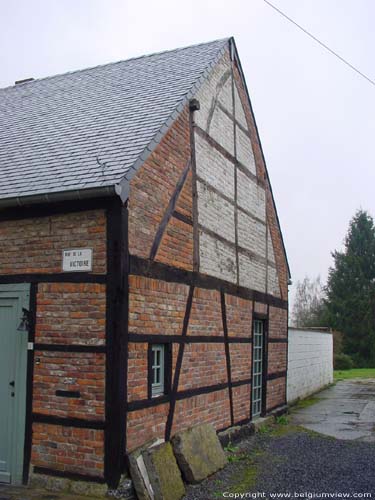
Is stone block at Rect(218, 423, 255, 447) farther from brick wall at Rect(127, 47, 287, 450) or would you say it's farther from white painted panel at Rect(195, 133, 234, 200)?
white painted panel at Rect(195, 133, 234, 200)

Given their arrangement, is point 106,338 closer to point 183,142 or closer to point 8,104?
point 183,142

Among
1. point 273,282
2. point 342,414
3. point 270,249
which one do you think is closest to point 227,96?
point 270,249

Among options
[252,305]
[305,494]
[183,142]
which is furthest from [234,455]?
[183,142]

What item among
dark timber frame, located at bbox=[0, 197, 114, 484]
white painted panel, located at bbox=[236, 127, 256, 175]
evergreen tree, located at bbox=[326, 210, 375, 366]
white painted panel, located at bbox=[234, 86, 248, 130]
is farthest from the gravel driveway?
evergreen tree, located at bbox=[326, 210, 375, 366]

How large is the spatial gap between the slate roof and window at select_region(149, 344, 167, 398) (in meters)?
2.46

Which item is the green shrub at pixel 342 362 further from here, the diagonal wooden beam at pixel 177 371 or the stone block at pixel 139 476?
the stone block at pixel 139 476

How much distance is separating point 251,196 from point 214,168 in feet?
6.92

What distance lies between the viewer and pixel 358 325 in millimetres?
36250

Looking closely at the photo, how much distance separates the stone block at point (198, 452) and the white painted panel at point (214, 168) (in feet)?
13.2

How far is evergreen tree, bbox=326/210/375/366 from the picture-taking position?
1417 inches

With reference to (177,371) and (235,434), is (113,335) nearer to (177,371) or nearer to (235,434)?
(177,371)

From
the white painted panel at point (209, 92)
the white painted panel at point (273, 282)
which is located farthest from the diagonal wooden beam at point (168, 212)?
the white painted panel at point (273, 282)

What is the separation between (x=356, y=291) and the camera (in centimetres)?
3750

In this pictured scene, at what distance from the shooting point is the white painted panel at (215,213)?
9180 mm
